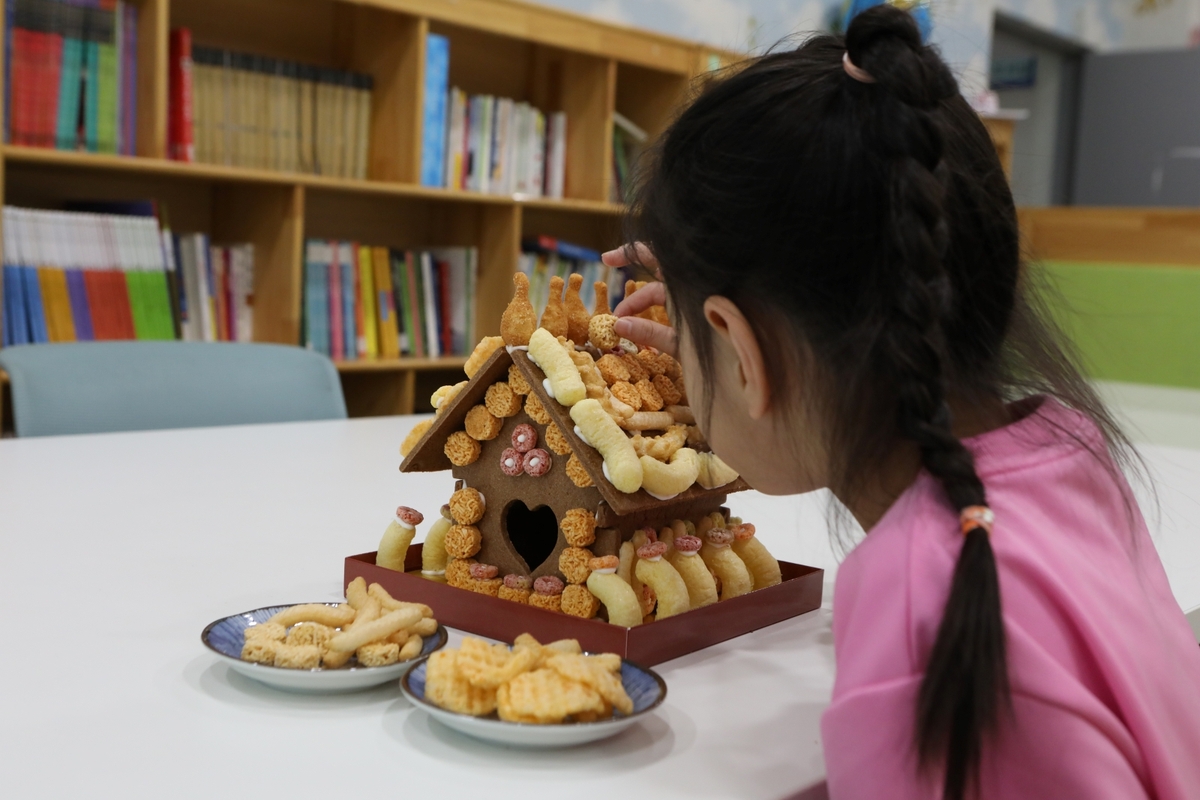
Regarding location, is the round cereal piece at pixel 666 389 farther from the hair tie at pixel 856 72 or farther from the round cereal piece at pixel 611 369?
the hair tie at pixel 856 72

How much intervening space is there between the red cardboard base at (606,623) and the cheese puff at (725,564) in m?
0.02

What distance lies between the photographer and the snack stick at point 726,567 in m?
0.85

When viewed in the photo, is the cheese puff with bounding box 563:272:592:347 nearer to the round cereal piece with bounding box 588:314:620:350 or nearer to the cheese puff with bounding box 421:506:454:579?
the round cereal piece with bounding box 588:314:620:350

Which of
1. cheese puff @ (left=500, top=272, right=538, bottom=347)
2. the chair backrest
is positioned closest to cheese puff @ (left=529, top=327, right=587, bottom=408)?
cheese puff @ (left=500, top=272, right=538, bottom=347)

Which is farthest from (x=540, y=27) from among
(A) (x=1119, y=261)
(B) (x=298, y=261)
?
(A) (x=1119, y=261)

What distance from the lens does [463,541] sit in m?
0.84

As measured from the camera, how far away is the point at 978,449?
62cm

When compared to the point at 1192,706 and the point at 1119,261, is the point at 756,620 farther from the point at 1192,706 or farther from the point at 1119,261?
the point at 1119,261

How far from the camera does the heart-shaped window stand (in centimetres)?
91

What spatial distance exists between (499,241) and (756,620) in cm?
252

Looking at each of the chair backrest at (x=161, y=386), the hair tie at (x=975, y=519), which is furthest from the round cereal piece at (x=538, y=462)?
the chair backrest at (x=161, y=386)

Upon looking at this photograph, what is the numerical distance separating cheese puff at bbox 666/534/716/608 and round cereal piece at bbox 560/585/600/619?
0.24 feet

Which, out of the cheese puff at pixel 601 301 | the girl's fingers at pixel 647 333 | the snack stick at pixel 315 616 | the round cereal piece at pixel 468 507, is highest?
the cheese puff at pixel 601 301

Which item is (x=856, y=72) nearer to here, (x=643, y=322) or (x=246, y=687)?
(x=643, y=322)
